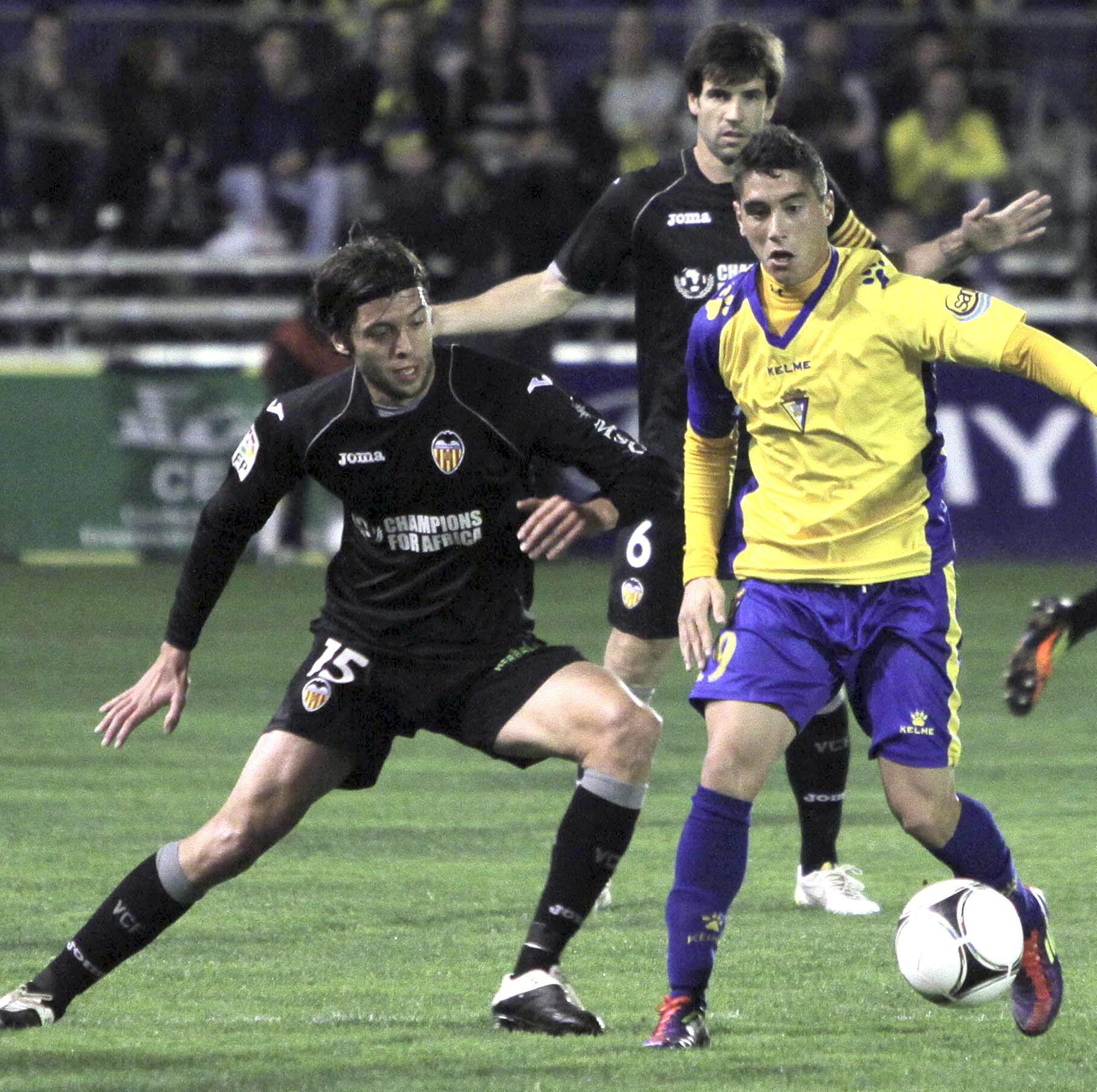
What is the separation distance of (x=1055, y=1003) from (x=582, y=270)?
8.73ft

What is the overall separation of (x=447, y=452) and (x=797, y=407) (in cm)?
79

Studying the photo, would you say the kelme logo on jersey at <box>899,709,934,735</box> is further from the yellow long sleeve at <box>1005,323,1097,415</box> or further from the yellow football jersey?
the yellow long sleeve at <box>1005,323,1097,415</box>

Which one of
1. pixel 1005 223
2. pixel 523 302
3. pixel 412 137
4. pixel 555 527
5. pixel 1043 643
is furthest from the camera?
pixel 412 137

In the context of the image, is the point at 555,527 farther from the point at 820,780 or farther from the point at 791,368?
the point at 820,780

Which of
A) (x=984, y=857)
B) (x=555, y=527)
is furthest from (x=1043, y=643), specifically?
(x=555, y=527)

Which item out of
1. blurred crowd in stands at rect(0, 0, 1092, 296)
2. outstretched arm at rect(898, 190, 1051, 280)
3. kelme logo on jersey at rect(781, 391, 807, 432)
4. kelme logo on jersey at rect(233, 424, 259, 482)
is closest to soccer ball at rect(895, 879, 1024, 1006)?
kelme logo on jersey at rect(781, 391, 807, 432)

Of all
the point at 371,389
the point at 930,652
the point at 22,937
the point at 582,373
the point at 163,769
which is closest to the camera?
the point at 930,652

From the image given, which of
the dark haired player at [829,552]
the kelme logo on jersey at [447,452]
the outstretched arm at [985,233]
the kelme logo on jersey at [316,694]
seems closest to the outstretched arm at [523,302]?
the outstretched arm at [985,233]

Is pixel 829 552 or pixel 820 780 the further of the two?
pixel 820 780

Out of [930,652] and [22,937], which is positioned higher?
[930,652]

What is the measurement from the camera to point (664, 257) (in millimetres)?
6652

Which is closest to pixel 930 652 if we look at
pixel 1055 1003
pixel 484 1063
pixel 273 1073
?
pixel 1055 1003

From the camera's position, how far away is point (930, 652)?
16.4ft

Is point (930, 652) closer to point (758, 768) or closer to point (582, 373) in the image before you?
point (758, 768)
